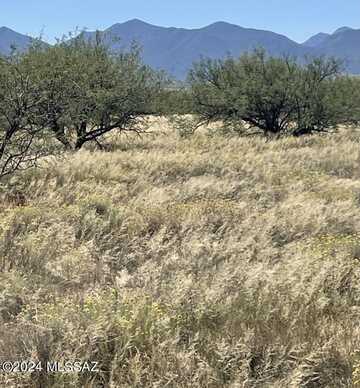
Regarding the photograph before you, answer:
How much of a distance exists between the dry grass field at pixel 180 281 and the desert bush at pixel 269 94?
32.7 feet

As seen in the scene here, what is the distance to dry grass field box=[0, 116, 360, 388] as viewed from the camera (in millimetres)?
2816

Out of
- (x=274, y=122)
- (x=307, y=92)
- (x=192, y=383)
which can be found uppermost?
(x=307, y=92)

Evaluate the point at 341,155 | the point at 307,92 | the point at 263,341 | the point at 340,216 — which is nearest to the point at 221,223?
the point at 340,216

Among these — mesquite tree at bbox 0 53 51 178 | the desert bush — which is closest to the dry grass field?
mesquite tree at bbox 0 53 51 178

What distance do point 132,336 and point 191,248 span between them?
2171mm

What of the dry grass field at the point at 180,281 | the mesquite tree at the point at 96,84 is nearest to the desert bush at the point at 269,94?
the mesquite tree at the point at 96,84

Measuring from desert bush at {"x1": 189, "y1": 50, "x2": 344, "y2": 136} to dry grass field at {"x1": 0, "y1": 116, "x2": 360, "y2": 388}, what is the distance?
9969mm

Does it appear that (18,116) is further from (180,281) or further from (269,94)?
(269,94)

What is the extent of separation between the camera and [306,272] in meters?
4.17

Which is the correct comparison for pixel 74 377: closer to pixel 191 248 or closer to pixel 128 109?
pixel 191 248

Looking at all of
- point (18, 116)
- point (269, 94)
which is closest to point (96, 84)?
point (18, 116)

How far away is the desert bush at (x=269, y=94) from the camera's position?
17828 millimetres

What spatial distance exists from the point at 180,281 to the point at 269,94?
49.0 feet

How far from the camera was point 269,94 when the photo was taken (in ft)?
58.0
